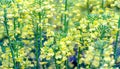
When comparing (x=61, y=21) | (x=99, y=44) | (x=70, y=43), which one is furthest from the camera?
(x=61, y=21)

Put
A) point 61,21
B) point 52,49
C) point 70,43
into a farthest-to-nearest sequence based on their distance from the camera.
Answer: point 61,21 < point 70,43 < point 52,49

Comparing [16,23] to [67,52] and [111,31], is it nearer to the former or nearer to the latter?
[67,52]

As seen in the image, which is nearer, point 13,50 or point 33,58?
point 13,50

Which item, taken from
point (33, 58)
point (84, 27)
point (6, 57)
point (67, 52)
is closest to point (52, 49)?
point (67, 52)

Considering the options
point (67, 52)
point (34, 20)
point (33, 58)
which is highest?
point (34, 20)

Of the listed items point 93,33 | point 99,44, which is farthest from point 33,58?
point 99,44

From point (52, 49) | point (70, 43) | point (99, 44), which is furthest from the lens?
point (70, 43)

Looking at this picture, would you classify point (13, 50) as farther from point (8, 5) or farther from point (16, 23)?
point (8, 5)

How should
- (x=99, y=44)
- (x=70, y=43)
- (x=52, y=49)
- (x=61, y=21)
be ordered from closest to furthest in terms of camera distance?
(x=99, y=44) < (x=52, y=49) < (x=70, y=43) < (x=61, y=21)

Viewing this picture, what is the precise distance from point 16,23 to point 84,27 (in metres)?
0.89

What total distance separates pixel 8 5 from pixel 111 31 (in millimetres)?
1210

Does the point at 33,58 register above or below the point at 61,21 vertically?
below

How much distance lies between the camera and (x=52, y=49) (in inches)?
165

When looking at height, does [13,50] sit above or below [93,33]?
below
